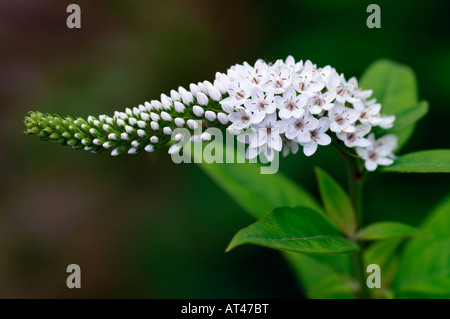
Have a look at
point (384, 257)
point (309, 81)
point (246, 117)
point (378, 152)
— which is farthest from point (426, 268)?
point (246, 117)

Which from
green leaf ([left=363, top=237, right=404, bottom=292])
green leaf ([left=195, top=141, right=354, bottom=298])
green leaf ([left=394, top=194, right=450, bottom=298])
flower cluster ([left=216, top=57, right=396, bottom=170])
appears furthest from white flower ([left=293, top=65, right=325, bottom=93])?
green leaf ([left=394, top=194, right=450, bottom=298])

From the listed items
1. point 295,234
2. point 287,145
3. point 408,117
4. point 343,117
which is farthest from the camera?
point 408,117

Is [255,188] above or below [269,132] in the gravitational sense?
below

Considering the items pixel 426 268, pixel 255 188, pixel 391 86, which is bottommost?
pixel 426 268

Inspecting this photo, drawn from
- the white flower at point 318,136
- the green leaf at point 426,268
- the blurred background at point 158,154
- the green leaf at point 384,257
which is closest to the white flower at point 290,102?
the white flower at point 318,136

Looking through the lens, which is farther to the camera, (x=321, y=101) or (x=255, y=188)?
(x=255, y=188)

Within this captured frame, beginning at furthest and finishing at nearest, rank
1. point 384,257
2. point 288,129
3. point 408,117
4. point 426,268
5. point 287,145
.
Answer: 1. point 384,257
2. point 426,268
3. point 408,117
4. point 287,145
5. point 288,129

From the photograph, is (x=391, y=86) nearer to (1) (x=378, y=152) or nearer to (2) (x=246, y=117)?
(1) (x=378, y=152)
